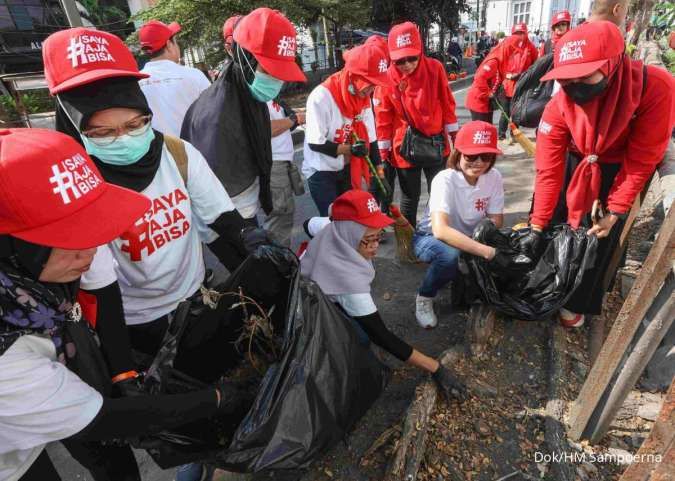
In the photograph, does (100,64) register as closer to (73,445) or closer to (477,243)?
(73,445)

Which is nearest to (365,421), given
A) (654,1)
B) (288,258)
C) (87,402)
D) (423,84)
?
(288,258)

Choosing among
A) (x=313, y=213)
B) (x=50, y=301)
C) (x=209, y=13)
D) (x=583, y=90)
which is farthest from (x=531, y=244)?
(x=209, y=13)

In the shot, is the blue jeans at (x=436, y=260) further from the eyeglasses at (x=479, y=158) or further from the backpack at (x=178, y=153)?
the backpack at (x=178, y=153)

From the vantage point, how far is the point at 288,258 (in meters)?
1.55

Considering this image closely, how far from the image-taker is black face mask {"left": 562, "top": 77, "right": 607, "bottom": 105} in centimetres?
182

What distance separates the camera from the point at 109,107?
129 centimetres

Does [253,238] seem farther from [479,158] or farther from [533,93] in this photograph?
[533,93]

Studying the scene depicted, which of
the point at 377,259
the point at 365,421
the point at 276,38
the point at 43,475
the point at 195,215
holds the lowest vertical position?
the point at 377,259

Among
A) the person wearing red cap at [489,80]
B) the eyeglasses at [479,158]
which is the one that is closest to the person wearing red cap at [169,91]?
the eyeglasses at [479,158]

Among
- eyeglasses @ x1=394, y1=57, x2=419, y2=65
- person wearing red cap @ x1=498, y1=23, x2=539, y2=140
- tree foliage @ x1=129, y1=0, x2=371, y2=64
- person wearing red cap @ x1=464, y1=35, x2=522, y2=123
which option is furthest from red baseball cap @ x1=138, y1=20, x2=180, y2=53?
tree foliage @ x1=129, y1=0, x2=371, y2=64

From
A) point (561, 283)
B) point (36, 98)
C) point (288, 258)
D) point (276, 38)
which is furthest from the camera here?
point (36, 98)

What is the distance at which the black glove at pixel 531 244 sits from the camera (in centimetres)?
223

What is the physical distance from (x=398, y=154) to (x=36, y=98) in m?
12.5

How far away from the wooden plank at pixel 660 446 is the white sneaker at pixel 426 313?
1548 millimetres
